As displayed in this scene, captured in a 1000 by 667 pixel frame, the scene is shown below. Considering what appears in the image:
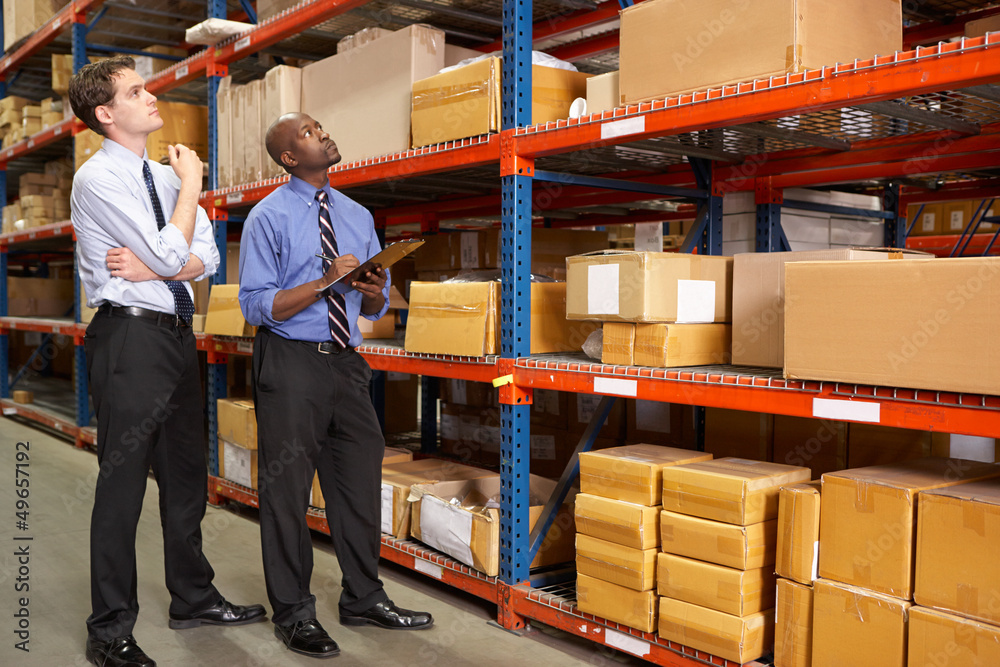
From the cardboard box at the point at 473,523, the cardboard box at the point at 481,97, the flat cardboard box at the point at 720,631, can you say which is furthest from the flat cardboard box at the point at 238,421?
the flat cardboard box at the point at 720,631

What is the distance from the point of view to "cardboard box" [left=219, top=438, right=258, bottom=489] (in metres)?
4.62

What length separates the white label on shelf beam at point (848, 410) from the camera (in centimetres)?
210

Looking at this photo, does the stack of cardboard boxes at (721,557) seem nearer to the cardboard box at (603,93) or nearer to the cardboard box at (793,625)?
the cardboard box at (793,625)

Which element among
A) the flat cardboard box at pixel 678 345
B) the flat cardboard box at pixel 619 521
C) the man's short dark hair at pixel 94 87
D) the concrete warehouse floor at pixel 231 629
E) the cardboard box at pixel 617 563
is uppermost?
the man's short dark hair at pixel 94 87

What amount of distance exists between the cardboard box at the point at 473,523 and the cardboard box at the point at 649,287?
880 mm

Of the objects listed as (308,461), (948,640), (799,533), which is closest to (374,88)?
(308,461)

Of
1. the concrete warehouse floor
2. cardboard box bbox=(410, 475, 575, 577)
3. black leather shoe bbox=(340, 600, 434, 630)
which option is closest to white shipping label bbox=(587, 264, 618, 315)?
cardboard box bbox=(410, 475, 575, 577)

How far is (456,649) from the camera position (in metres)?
2.98

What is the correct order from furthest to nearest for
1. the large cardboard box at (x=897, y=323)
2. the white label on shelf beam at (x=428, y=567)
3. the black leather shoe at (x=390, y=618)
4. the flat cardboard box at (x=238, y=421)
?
the flat cardboard box at (x=238, y=421)
the white label on shelf beam at (x=428, y=567)
the black leather shoe at (x=390, y=618)
the large cardboard box at (x=897, y=323)

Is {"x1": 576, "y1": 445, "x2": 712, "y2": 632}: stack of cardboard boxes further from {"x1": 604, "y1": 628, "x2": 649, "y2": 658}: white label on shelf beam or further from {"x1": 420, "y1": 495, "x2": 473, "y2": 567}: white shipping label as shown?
{"x1": 420, "y1": 495, "x2": 473, "y2": 567}: white shipping label

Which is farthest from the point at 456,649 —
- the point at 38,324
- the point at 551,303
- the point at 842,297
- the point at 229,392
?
the point at 38,324

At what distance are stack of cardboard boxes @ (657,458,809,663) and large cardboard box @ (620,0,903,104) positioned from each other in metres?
1.15

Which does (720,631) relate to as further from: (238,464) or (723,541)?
(238,464)

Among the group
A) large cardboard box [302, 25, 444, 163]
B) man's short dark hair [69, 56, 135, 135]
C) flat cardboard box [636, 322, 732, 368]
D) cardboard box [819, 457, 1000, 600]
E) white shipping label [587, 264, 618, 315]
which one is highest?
large cardboard box [302, 25, 444, 163]
